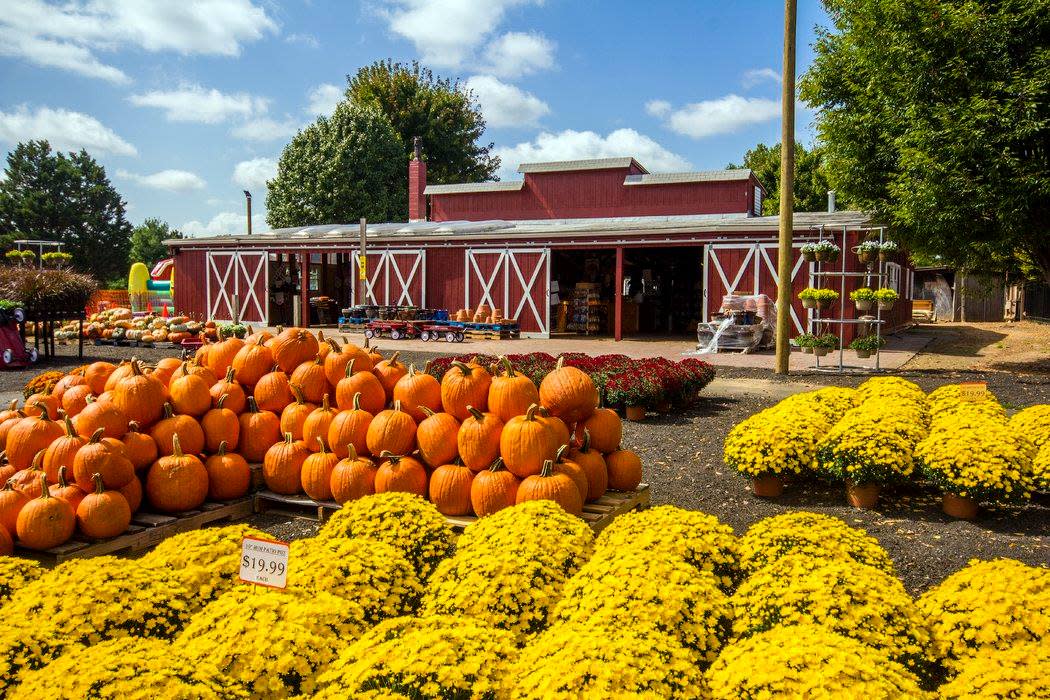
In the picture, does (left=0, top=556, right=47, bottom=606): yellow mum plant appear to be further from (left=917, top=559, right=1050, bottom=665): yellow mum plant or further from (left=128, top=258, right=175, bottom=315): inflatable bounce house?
(left=128, top=258, right=175, bottom=315): inflatable bounce house

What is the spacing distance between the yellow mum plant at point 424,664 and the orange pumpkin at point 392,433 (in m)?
2.36

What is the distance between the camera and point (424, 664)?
6.19 feet

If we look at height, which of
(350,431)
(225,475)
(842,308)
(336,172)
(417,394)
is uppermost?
(336,172)

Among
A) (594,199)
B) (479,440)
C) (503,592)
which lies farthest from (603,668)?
(594,199)

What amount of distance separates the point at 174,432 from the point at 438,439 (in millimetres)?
1741

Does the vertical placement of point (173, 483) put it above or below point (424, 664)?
below

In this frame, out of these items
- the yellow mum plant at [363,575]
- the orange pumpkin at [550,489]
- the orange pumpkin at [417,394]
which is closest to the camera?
the yellow mum plant at [363,575]

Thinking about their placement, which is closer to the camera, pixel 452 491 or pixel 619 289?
pixel 452 491

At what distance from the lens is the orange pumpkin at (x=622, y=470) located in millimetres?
4668

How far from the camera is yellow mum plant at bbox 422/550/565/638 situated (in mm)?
2428

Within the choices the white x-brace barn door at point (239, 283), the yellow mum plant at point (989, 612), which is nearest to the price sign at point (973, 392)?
the yellow mum plant at point (989, 612)

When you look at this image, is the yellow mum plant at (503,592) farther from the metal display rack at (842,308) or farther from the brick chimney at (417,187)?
the brick chimney at (417,187)

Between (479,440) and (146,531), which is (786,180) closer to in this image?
(479,440)

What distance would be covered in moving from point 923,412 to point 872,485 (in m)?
1.44
